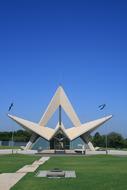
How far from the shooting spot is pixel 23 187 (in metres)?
13.6

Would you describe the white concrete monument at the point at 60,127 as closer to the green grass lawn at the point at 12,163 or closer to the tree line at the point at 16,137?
the green grass lawn at the point at 12,163

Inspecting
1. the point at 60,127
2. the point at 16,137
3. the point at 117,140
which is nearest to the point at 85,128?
the point at 60,127

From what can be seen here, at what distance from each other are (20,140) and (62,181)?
3451 inches

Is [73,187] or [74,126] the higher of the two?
[74,126]

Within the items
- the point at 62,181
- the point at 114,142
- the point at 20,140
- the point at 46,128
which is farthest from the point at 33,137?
the point at 62,181

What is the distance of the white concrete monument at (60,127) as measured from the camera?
59.6 m

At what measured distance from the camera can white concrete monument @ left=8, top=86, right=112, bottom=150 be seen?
59.6 meters

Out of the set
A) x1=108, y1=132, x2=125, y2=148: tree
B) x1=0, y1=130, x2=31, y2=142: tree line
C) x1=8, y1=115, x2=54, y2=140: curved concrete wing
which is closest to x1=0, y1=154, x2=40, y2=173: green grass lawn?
x1=8, y1=115, x2=54, y2=140: curved concrete wing

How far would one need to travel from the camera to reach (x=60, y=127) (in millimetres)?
60562

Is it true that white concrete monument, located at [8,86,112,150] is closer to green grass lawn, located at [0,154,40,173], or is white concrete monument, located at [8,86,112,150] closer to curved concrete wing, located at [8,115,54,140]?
curved concrete wing, located at [8,115,54,140]

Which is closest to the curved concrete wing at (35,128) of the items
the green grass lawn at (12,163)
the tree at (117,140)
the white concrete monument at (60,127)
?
the white concrete monument at (60,127)

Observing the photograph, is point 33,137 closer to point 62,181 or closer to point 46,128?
point 46,128

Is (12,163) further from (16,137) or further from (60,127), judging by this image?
(16,137)

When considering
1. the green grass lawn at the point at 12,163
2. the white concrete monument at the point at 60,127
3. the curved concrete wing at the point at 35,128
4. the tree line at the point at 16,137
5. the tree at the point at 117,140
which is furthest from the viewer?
the tree line at the point at 16,137
